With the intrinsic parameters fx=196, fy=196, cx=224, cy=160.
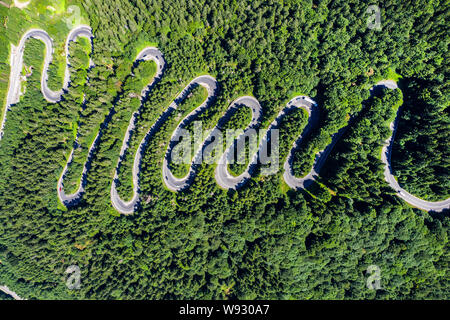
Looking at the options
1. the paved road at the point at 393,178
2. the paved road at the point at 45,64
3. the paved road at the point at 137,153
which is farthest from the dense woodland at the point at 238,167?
the paved road at the point at 393,178

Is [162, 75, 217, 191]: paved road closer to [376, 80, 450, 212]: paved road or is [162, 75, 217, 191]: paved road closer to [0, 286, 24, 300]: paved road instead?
[376, 80, 450, 212]: paved road

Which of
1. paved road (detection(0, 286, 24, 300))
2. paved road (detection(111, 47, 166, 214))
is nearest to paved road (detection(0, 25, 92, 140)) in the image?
paved road (detection(111, 47, 166, 214))

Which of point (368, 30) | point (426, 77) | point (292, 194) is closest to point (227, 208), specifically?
point (292, 194)

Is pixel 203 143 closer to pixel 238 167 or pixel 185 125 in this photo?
pixel 185 125

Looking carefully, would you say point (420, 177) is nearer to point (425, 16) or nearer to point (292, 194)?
point (292, 194)

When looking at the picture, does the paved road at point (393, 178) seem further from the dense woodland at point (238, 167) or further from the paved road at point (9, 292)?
the paved road at point (9, 292)

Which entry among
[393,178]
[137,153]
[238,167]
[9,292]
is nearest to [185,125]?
[137,153]
